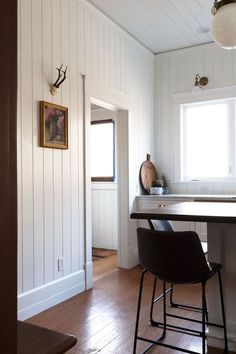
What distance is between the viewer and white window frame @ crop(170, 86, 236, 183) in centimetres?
445

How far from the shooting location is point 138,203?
4457 mm

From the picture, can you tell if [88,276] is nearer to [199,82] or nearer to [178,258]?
[178,258]

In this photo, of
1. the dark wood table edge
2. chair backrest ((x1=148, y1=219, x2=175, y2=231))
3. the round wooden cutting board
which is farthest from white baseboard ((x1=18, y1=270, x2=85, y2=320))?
the round wooden cutting board

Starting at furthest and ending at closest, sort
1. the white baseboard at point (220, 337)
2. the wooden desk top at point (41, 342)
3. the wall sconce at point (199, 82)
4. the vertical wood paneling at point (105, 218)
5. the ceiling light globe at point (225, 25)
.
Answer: the vertical wood paneling at point (105, 218)
the wall sconce at point (199, 82)
the white baseboard at point (220, 337)
the ceiling light globe at point (225, 25)
the wooden desk top at point (41, 342)

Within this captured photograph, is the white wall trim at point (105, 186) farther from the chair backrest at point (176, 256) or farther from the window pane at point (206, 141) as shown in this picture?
the chair backrest at point (176, 256)

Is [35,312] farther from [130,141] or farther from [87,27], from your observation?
[87,27]

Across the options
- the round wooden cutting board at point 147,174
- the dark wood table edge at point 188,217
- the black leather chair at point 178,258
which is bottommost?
the black leather chair at point 178,258

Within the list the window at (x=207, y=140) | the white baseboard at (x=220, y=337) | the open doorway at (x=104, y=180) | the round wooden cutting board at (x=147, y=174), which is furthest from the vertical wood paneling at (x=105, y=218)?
the white baseboard at (x=220, y=337)

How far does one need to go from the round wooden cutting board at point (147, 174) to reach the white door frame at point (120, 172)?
376 millimetres

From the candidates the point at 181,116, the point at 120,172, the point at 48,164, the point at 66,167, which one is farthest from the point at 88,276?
the point at 181,116

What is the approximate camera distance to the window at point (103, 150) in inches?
221

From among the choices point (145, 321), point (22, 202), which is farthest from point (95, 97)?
point (145, 321)

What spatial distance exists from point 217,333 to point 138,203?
8.14 ft

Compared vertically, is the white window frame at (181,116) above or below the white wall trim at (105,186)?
above
